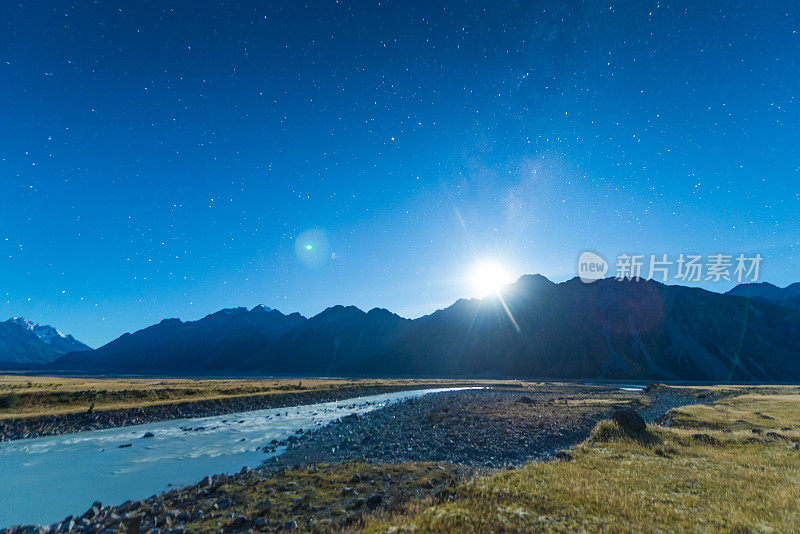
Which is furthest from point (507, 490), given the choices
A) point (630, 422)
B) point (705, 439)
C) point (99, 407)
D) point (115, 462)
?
point (99, 407)

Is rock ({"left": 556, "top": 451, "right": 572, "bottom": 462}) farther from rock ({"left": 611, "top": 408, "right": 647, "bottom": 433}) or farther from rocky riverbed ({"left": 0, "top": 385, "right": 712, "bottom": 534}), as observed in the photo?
rock ({"left": 611, "top": 408, "right": 647, "bottom": 433})

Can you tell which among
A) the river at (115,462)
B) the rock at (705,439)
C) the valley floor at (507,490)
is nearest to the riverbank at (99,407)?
the river at (115,462)

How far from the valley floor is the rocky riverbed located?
0.07 metres

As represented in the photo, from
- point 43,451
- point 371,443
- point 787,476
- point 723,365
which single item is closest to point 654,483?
point 787,476

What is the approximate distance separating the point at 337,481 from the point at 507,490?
25.3 ft

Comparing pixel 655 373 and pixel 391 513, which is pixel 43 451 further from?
pixel 655 373

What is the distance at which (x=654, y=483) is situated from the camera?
46.1 feet

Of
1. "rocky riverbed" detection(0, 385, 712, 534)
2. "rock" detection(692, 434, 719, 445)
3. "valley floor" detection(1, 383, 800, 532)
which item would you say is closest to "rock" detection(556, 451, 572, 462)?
"valley floor" detection(1, 383, 800, 532)

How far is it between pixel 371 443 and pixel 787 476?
899 inches

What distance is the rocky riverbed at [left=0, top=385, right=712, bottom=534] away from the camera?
12.1 meters

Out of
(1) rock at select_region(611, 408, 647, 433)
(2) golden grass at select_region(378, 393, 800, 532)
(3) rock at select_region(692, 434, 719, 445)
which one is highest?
(2) golden grass at select_region(378, 393, 800, 532)

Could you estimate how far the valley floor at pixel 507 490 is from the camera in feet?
34.1

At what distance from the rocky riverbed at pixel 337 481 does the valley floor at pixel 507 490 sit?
7 cm

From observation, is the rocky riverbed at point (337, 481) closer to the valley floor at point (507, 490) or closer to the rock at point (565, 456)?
the valley floor at point (507, 490)
